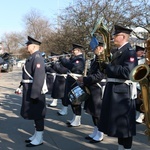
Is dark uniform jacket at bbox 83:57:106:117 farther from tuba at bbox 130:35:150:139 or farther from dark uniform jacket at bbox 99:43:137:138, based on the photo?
tuba at bbox 130:35:150:139

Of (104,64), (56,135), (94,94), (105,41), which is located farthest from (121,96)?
(56,135)

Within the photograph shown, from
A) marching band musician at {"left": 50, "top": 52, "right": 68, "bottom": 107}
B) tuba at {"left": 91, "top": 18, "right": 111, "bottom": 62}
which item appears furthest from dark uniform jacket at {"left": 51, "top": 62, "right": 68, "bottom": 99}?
tuba at {"left": 91, "top": 18, "right": 111, "bottom": 62}

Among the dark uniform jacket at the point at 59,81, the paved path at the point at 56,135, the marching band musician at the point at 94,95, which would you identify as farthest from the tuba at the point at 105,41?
the dark uniform jacket at the point at 59,81

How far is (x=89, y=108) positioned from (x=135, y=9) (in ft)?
24.6

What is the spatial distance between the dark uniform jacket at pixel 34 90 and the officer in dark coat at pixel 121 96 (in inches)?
53.7

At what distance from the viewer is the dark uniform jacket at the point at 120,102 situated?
391 centimetres

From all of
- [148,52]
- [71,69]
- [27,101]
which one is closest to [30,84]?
[27,101]

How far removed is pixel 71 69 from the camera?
6445mm

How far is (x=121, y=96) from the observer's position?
402 cm

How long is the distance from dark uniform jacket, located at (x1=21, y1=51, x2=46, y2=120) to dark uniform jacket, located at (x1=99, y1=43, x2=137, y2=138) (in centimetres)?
140

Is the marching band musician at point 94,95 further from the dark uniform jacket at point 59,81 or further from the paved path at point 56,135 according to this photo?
the dark uniform jacket at point 59,81

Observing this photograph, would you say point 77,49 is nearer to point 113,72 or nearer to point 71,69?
point 71,69

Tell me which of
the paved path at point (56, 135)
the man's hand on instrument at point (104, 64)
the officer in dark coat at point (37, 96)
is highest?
the man's hand on instrument at point (104, 64)

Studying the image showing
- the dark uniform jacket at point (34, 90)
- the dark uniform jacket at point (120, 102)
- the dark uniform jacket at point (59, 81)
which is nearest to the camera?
the dark uniform jacket at point (120, 102)
